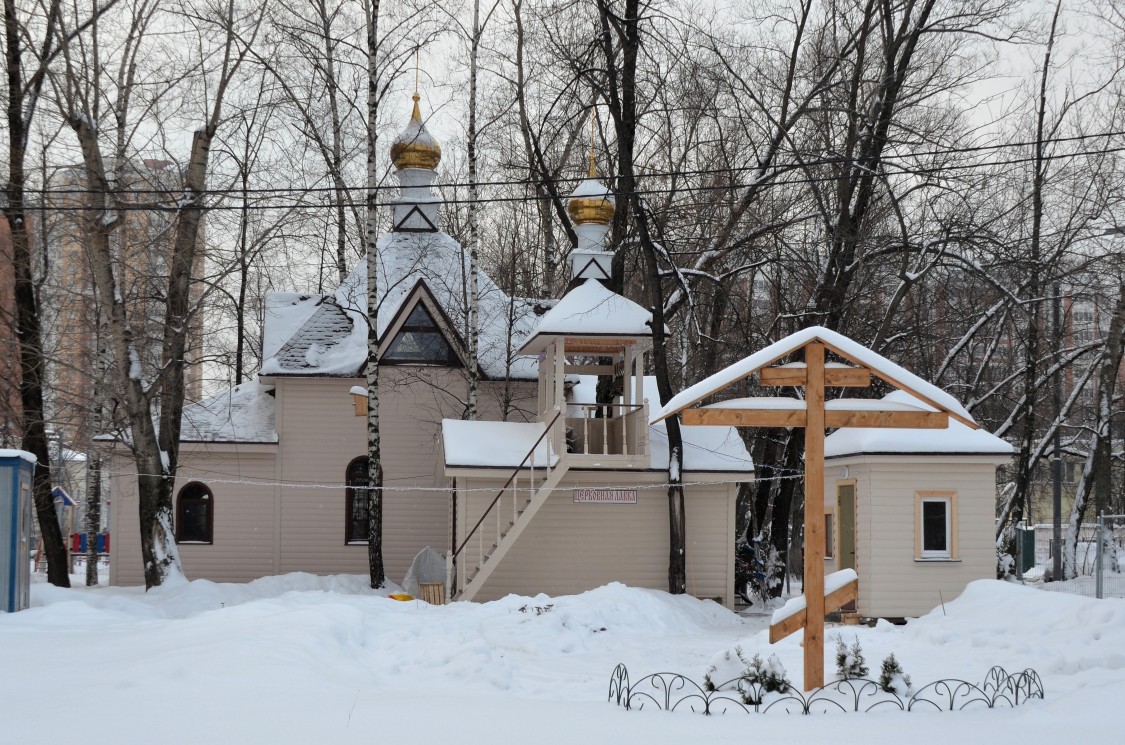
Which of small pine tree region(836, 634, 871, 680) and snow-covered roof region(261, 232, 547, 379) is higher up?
snow-covered roof region(261, 232, 547, 379)

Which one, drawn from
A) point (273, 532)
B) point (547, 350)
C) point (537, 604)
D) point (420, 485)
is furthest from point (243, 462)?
point (537, 604)

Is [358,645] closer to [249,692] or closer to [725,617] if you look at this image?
[249,692]

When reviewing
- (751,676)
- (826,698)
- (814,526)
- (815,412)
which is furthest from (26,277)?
(826,698)

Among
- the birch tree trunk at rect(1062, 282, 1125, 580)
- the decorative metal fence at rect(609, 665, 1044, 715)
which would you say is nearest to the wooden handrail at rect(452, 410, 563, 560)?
the decorative metal fence at rect(609, 665, 1044, 715)

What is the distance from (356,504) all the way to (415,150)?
9.09m

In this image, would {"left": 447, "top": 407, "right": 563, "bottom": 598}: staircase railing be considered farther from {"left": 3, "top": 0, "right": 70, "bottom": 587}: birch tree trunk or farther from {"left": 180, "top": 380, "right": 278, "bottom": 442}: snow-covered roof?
{"left": 3, "top": 0, "right": 70, "bottom": 587}: birch tree trunk

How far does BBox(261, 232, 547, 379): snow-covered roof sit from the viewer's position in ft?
87.7

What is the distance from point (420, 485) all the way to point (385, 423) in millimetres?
1635

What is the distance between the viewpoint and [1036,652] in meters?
12.9

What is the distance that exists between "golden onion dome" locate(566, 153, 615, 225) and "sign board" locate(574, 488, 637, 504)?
6260 millimetres

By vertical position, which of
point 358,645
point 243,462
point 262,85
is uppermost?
point 262,85

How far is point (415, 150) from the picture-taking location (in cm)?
2977

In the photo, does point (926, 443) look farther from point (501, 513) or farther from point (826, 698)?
point (826, 698)

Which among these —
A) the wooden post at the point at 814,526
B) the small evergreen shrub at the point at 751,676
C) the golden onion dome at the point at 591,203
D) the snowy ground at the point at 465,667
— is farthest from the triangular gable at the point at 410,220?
the small evergreen shrub at the point at 751,676
